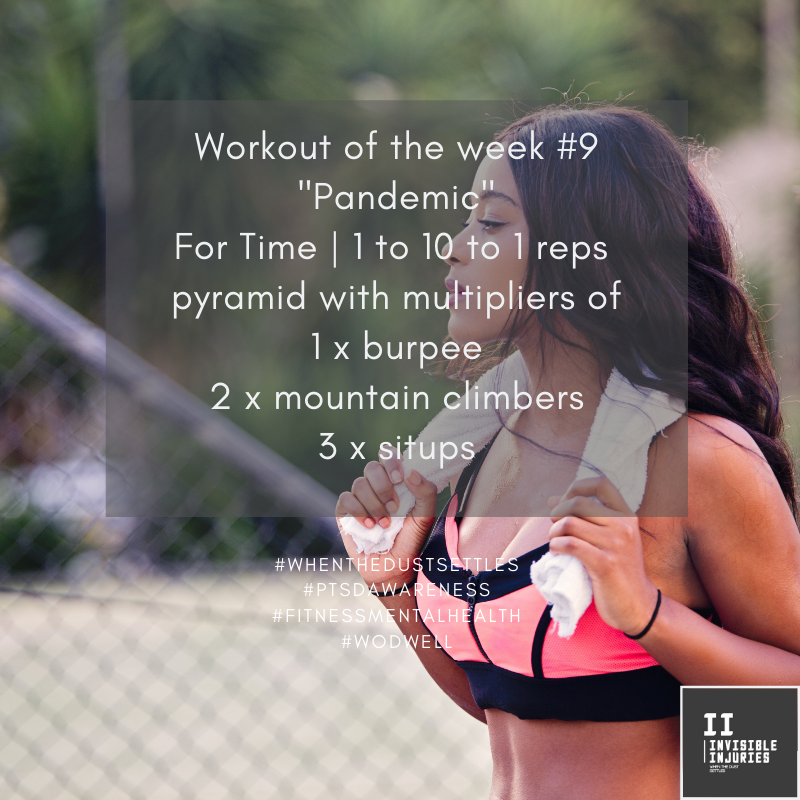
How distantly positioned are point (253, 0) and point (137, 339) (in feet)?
6.84

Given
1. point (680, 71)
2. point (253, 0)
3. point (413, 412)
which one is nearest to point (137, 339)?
point (413, 412)

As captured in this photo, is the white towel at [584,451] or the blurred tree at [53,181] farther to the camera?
the blurred tree at [53,181]

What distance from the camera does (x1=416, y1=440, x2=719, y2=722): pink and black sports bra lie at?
2.96 ft

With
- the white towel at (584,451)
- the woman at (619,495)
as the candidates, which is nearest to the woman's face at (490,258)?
the woman at (619,495)

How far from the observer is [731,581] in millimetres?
863

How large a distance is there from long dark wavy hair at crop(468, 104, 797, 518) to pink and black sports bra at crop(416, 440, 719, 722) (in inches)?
9.3

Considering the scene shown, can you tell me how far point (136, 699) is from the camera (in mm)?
3139

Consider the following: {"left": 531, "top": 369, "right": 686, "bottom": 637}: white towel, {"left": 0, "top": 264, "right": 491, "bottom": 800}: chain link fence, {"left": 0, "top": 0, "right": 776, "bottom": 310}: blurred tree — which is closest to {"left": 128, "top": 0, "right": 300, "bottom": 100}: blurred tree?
{"left": 0, "top": 0, "right": 776, "bottom": 310}: blurred tree

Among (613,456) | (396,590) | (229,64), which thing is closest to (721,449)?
(613,456)

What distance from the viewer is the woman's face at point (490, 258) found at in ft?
3.21

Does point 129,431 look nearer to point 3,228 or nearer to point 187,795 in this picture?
point 187,795

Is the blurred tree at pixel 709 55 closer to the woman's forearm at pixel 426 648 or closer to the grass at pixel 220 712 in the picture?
the grass at pixel 220 712

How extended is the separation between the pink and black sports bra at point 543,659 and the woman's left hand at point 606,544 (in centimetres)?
8

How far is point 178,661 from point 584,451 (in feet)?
10.7
